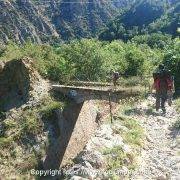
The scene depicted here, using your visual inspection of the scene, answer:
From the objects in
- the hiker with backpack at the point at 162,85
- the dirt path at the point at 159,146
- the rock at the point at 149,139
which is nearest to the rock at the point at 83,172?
the dirt path at the point at 159,146

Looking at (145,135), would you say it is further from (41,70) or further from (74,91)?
(41,70)

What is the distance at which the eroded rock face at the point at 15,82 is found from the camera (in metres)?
17.9

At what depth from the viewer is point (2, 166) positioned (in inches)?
534

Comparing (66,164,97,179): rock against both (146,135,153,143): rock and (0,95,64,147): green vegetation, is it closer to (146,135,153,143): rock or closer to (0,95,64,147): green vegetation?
(146,135,153,143): rock

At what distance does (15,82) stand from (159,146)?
27.4 ft

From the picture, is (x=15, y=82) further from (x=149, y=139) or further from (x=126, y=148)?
(x=126, y=148)

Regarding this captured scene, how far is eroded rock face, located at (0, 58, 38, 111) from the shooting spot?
1791 cm

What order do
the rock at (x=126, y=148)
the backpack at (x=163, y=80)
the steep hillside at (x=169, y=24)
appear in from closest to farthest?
the rock at (x=126, y=148)
the backpack at (x=163, y=80)
the steep hillside at (x=169, y=24)

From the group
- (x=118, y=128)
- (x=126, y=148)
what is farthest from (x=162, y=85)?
(x=126, y=148)

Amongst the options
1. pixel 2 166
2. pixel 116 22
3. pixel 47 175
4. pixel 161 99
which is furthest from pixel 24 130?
pixel 116 22

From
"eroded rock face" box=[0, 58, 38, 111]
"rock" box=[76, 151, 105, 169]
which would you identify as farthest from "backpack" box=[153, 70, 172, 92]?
"rock" box=[76, 151, 105, 169]

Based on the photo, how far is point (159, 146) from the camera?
12.9m

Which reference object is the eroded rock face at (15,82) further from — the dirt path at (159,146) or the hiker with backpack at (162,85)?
the hiker with backpack at (162,85)

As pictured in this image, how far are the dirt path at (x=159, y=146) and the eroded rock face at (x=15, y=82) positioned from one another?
4.70 meters
